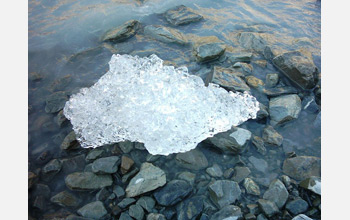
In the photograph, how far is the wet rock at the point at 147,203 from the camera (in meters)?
2.25

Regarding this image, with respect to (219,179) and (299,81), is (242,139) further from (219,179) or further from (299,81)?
(299,81)

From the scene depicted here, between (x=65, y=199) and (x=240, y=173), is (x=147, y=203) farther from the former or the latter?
(x=240, y=173)

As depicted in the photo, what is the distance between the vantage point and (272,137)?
2809 millimetres

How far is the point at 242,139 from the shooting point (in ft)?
8.84

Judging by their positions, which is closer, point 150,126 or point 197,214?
→ point 197,214

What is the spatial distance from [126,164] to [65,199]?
25.1 inches

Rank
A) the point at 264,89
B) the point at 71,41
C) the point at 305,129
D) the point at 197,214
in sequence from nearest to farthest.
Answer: the point at 197,214 → the point at 305,129 → the point at 264,89 → the point at 71,41

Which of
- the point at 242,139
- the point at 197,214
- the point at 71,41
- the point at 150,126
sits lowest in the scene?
the point at 197,214

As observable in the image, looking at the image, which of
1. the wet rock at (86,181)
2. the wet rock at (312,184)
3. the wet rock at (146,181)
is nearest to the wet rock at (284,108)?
the wet rock at (312,184)

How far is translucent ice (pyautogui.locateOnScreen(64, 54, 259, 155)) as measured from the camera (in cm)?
265

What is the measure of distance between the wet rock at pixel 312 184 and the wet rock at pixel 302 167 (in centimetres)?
9

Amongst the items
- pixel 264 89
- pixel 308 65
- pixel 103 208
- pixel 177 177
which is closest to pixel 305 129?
pixel 264 89

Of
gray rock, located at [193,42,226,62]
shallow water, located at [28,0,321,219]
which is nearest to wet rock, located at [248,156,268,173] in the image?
shallow water, located at [28,0,321,219]

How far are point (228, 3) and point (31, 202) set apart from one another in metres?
4.85
